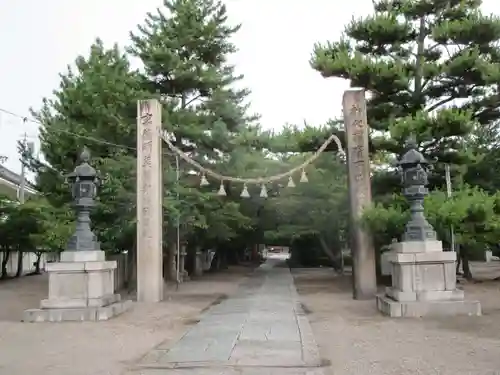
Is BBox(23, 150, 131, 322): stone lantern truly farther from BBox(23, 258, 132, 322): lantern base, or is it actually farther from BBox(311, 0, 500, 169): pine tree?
BBox(311, 0, 500, 169): pine tree

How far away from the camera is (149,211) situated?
15.7 meters

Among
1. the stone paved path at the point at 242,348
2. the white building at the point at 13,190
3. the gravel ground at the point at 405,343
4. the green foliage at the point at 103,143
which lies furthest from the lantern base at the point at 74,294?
the white building at the point at 13,190

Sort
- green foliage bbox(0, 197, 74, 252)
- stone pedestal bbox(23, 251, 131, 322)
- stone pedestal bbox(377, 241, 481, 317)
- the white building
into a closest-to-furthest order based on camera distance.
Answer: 1. stone pedestal bbox(377, 241, 481, 317)
2. stone pedestal bbox(23, 251, 131, 322)
3. green foliage bbox(0, 197, 74, 252)
4. the white building

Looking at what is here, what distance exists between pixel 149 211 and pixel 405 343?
920cm

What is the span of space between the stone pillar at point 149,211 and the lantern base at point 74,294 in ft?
11.4

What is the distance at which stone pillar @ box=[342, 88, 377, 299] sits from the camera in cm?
1528

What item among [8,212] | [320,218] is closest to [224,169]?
[320,218]

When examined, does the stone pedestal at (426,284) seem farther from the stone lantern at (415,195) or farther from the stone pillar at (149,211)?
the stone pillar at (149,211)

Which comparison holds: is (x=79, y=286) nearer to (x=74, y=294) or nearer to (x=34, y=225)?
(x=74, y=294)

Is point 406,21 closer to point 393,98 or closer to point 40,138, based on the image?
point 393,98

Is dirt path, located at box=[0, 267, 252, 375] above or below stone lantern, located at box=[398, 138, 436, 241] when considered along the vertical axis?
below

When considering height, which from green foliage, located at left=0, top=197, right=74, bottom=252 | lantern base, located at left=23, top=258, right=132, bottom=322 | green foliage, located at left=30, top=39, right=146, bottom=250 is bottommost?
lantern base, located at left=23, top=258, right=132, bottom=322

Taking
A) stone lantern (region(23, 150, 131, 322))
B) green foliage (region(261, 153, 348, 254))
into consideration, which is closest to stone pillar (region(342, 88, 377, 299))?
green foliage (region(261, 153, 348, 254))

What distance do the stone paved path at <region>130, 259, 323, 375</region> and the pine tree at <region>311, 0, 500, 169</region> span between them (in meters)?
6.09
